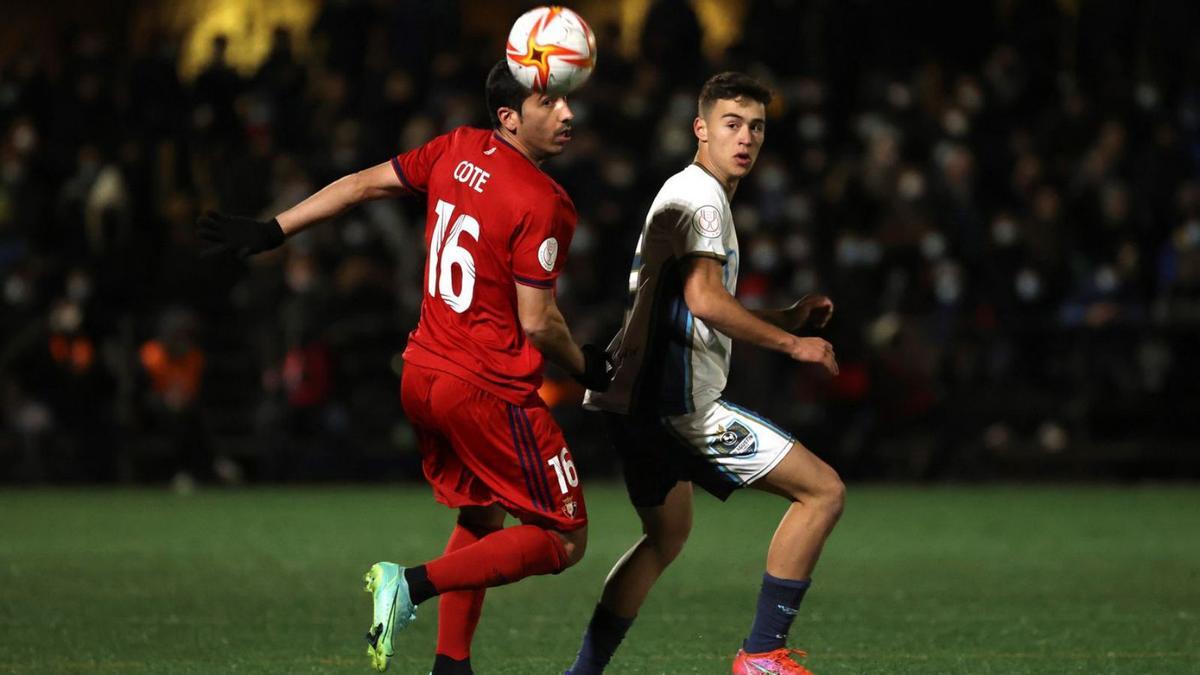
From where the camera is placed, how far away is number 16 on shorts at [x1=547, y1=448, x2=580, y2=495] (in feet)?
21.2

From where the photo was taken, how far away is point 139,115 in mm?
19156

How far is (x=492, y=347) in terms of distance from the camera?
21.3ft

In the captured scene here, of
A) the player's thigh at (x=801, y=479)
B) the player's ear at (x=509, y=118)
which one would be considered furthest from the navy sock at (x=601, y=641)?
the player's ear at (x=509, y=118)

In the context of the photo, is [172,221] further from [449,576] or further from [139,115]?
[449,576]

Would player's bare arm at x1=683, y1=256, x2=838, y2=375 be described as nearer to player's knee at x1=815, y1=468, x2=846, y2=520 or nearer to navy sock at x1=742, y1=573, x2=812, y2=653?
player's knee at x1=815, y1=468, x2=846, y2=520

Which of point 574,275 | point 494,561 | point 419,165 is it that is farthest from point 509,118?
point 574,275

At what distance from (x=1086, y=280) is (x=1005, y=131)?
227cm

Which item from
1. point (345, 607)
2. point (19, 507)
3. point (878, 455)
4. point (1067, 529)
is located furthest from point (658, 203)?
point (878, 455)

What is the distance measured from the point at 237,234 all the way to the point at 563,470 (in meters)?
1.38

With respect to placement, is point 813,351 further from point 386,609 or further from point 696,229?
point 386,609

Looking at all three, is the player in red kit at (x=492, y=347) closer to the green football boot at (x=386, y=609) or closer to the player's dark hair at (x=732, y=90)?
the green football boot at (x=386, y=609)

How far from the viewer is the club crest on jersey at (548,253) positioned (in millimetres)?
6352

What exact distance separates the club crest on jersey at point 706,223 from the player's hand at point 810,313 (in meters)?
0.56

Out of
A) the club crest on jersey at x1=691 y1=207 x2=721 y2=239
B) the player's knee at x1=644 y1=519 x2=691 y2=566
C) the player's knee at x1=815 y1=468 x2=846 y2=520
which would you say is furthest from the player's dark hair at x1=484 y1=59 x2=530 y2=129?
the player's knee at x1=815 y1=468 x2=846 y2=520
